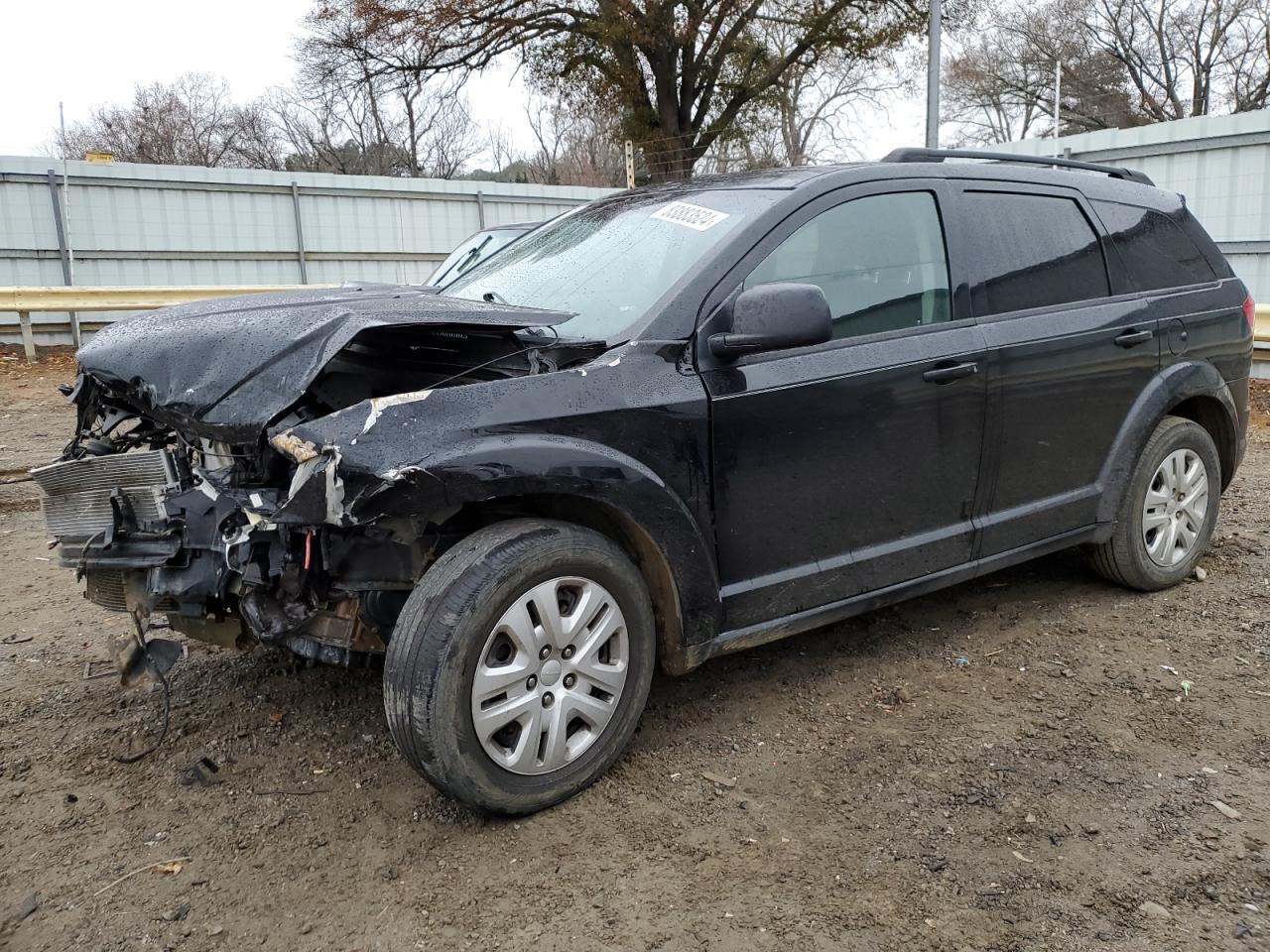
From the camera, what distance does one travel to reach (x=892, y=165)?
3.57 m

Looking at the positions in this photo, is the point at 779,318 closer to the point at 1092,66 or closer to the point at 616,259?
the point at 616,259

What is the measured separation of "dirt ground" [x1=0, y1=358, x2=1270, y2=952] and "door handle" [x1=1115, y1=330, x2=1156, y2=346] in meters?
1.14

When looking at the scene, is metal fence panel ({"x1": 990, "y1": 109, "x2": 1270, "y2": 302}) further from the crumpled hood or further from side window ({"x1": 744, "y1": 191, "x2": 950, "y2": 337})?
the crumpled hood

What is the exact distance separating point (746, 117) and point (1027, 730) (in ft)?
64.9

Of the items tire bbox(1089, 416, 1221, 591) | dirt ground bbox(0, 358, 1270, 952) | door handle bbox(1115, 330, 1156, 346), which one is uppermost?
door handle bbox(1115, 330, 1156, 346)

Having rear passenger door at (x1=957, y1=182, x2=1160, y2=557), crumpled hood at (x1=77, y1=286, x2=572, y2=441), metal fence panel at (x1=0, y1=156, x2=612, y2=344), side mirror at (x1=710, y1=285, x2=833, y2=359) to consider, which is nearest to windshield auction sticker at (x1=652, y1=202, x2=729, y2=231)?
side mirror at (x1=710, y1=285, x2=833, y2=359)

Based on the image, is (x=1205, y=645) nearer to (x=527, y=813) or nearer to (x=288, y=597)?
(x=527, y=813)

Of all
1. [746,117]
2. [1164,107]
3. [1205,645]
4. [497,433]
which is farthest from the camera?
[1164,107]

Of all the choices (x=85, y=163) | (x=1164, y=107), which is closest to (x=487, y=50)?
(x=85, y=163)

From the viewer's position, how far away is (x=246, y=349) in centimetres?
273

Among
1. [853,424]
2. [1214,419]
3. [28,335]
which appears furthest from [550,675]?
[28,335]

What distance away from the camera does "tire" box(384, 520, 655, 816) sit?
2.50m

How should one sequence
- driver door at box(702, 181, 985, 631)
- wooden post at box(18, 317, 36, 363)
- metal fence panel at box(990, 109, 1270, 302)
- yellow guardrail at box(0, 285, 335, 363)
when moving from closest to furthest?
driver door at box(702, 181, 985, 631) < metal fence panel at box(990, 109, 1270, 302) < yellow guardrail at box(0, 285, 335, 363) < wooden post at box(18, 317, 36, 363)

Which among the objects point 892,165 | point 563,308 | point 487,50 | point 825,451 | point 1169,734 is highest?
point 487,50
